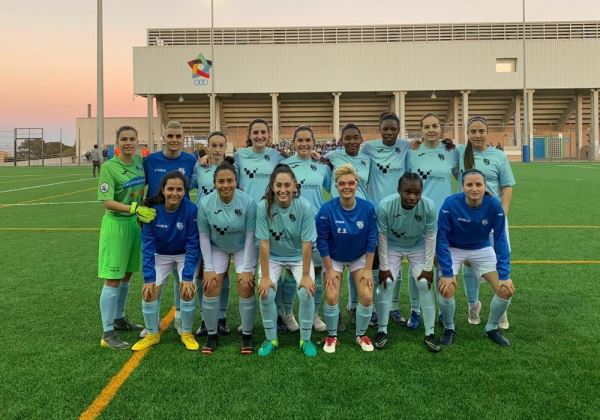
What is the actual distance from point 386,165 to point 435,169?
0.44 m

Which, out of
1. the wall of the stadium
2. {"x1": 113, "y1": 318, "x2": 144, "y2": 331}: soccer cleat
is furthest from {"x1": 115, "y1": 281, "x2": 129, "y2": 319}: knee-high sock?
the wall of the stadium

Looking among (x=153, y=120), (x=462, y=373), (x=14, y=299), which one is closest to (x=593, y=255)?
(x=462, y=373)

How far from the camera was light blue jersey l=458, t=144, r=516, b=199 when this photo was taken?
14.1 feet

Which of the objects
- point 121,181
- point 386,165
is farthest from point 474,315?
point 121,181

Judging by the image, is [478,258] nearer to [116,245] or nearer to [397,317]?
[397,317]

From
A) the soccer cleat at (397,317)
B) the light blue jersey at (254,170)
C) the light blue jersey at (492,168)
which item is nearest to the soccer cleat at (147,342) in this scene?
the light blue jersey at (254,170)

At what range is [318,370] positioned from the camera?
3.39 metres

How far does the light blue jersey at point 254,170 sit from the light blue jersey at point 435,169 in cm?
135

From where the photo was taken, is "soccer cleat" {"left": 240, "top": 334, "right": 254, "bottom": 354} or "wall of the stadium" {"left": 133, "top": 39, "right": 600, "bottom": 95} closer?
"soccer cleat" {"left": 240, "top": 334, "right": 254, "bottom": 354}

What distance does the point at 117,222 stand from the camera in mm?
3975

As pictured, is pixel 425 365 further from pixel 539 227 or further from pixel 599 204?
pixel 599 204

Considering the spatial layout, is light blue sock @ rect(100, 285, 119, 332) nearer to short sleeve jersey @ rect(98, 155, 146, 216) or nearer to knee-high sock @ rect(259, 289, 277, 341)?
short sleeve jersey @ rect(98, 155, 146, 216)

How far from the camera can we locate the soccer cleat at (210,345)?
372 cm

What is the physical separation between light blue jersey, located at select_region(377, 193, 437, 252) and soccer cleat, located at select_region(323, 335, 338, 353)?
94 cm
